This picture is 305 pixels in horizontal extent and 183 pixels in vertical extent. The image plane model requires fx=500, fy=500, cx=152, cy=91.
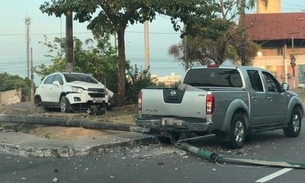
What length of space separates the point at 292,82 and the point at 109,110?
1601 inches

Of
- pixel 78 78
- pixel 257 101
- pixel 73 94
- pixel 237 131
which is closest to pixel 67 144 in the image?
pixel 237 131

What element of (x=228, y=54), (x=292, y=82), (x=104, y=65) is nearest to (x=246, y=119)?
(x=104, y=65)

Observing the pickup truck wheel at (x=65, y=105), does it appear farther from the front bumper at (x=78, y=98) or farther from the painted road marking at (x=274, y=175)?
the painted road marking at (x=274, y=175)

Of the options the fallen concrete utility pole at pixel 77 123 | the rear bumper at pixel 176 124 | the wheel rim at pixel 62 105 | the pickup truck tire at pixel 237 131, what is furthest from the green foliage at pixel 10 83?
the pickup truck tire at pixel 237 131

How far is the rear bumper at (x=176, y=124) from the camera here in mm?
10445

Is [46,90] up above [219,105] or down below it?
above

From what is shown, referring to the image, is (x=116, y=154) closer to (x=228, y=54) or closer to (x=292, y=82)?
(x=228, y=54)

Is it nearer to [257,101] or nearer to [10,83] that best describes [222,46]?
[257,101]

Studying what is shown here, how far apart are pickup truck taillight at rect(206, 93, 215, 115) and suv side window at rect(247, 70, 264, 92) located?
6.76 feet

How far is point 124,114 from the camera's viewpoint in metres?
18.2

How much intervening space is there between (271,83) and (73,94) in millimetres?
7827

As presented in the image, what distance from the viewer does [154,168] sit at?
29.7ft

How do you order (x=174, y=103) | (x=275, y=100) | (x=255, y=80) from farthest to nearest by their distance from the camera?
(x=275, y=100) → (x=255, y=80) → (x=174, y=103)

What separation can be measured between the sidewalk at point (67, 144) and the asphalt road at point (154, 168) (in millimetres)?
230
